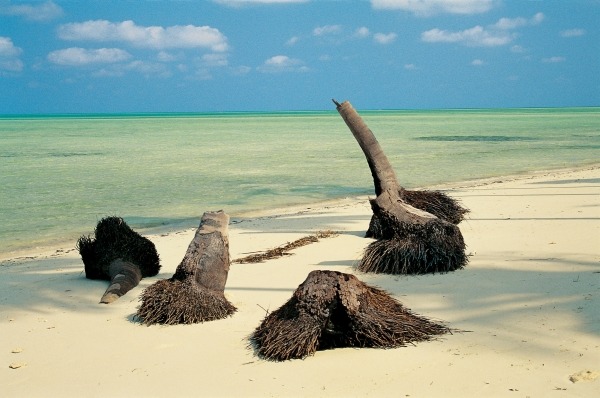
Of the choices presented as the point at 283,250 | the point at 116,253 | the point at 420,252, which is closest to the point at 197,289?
the point at 116,253

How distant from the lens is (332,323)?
5.31 m

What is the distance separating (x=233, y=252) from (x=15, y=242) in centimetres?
512

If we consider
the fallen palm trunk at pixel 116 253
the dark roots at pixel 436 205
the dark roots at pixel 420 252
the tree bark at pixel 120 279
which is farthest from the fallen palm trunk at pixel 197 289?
the dark roots at pixel 436 205

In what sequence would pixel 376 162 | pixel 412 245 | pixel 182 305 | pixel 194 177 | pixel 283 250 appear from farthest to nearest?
1. pixel 194 177
2. pixel 376 162
3. pixel 283 250
4. pixel 412 245
5. pixel 182 305

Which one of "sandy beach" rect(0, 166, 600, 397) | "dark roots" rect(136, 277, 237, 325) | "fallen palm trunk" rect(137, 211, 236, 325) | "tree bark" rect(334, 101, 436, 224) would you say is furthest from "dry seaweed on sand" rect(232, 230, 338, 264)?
"dark roots" rect(136, 277, 237, 325)

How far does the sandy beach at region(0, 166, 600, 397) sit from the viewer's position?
4648mm

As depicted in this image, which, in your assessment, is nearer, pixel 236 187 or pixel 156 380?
pixel 156 380

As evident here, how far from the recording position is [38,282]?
8203mm

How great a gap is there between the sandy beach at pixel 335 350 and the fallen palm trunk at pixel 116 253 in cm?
18

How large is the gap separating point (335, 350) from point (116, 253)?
352 centimetres

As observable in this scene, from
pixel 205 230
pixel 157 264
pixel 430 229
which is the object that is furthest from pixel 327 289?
pixel 157 264

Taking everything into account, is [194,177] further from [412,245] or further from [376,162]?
[412,245]

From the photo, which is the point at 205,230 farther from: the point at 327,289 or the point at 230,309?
the point at 327,289

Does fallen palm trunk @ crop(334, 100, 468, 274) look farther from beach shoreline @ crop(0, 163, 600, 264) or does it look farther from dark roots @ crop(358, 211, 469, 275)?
beach shoreline @ crop(0, 163, 600, 264)
